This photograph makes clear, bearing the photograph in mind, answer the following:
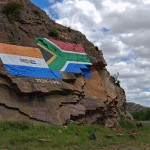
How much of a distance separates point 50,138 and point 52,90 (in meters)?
4.49

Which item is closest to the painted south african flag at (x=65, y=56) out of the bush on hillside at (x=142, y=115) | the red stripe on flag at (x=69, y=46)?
the red stripe on flag at (x=69, y=46)

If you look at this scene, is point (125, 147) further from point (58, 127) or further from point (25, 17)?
point (25, 17)

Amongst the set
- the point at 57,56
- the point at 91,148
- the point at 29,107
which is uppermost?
the point at 57,56

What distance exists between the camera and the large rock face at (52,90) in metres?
16.8

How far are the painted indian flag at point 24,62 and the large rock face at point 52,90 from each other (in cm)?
35

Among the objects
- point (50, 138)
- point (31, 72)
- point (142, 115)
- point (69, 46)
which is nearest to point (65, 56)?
Result: point (69, 46)

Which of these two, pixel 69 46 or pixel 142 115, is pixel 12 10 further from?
pixel 142 115

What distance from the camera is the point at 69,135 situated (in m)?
15.3

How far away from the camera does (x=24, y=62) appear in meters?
18.5

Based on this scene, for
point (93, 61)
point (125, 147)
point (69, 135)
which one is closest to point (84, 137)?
point (69, 135)

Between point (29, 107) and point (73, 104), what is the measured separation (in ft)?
9.86

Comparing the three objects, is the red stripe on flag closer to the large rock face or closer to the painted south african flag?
the painted south african flag

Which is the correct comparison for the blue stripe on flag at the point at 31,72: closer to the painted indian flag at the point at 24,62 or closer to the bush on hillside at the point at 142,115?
the painted indian flag at the point at 24,62

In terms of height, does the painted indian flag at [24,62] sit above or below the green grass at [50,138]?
above
